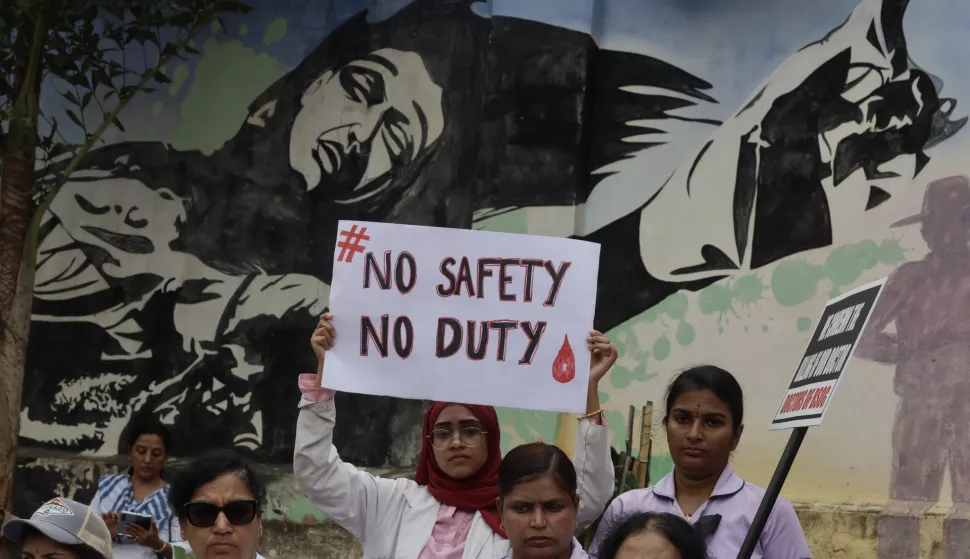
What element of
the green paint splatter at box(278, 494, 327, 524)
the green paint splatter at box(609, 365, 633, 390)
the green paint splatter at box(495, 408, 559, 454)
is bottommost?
the green paint splatter at box(278, 494, 327, 524)

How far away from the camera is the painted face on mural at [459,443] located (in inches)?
156

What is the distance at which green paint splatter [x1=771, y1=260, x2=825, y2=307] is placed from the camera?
20.9ft

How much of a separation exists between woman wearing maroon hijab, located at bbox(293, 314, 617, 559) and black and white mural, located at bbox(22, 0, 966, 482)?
283 centimetres

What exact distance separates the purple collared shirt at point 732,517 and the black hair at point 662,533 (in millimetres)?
411

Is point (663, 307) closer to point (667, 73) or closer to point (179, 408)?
point (667, 73)

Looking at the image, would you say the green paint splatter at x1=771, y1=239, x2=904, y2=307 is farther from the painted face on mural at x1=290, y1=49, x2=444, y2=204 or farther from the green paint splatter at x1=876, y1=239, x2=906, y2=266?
the painted face on mural at x1=290, y1=49, x2=444, y2=204

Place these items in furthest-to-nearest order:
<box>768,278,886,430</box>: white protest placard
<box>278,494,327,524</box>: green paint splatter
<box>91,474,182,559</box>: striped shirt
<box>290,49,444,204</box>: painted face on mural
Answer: <box>290,49,444,204</box>: painted face on mural, <box>278,494,327,524</box>: green paint splatter, <box>91,474,182,559</box>: striped shirt, <box>768,278,886,430</box>: white protest placard

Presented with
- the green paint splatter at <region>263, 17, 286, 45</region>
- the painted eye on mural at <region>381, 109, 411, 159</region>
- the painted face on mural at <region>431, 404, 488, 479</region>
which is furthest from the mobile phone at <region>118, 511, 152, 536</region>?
the green paint splatter at <region>263, 17, 286, 45</region>

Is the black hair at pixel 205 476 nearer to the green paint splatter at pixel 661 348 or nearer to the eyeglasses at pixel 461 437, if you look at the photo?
the eyeglasses at pixel 461 437

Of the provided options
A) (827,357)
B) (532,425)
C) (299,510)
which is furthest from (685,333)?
(827,357)

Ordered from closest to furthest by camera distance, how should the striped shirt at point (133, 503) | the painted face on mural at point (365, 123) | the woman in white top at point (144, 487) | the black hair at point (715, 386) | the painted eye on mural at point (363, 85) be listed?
the black hair at point (715, 386) < the striped shirt at point (133, 503) < the woman in white top at point (144, 487) < the painted face on mural at point (365, 123) < the painted eye on mural at point (363, 85)

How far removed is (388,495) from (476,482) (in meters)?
0.30

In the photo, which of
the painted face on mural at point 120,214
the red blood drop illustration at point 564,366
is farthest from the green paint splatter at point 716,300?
the painted face on mural at point 120,214

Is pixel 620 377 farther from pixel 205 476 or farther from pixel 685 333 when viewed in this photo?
pixel 205 476
